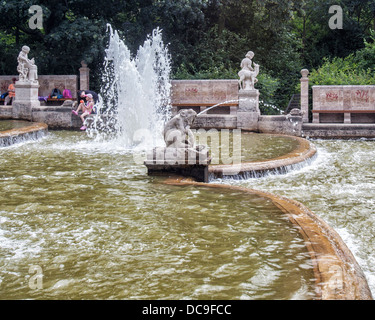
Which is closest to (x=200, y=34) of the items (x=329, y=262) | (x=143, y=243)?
(x=143, y=243)

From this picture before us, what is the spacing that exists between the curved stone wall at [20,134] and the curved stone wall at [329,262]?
8309 mm

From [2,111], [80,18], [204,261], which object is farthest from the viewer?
[80,18]

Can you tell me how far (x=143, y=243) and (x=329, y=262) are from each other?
1.58m

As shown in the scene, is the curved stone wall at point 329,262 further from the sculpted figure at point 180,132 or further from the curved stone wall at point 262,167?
the curved stone wall at point 262,167

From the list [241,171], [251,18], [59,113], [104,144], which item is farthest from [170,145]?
[251,18]

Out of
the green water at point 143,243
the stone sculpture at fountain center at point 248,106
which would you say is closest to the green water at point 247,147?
the stone sculpture at fountain center at point 248,106

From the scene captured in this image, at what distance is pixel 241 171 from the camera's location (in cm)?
818

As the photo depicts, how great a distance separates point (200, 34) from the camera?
90.7 feet

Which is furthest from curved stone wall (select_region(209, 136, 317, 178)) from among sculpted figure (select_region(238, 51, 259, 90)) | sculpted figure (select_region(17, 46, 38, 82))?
sculpted figure (select_region(17, 46, 38, 82))

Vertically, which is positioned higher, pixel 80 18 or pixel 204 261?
pixel 80 18

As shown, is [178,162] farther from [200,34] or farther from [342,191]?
[200,34]

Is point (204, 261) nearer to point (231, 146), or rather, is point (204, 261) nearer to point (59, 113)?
point (231, 146)

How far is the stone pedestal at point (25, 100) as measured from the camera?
1727cm
